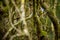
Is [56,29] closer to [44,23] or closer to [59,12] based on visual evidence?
[59,12]

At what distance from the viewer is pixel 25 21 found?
1.60m

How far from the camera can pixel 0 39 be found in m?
1.94

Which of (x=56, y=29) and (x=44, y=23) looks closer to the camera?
(x=56, y=29)

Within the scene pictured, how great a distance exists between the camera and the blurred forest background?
5.26ft

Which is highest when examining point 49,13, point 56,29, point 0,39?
point 49,13

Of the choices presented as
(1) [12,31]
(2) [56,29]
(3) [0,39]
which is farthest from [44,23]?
(2) [56,29]

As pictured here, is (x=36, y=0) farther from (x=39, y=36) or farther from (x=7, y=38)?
(x=7, y=38)

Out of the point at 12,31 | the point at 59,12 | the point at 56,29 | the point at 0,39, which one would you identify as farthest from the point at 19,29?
the point at 56,29

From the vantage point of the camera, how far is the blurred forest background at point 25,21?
1604 mm

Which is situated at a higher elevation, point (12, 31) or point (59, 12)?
point (59, 12)

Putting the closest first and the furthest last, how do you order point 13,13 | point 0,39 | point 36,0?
point 36,0 → point 13,13 → point 0,39

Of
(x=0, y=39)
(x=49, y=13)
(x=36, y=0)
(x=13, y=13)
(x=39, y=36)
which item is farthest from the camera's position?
(x=0, y=39)

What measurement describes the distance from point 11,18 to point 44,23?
35 cm

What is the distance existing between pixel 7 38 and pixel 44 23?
386 millimetres
